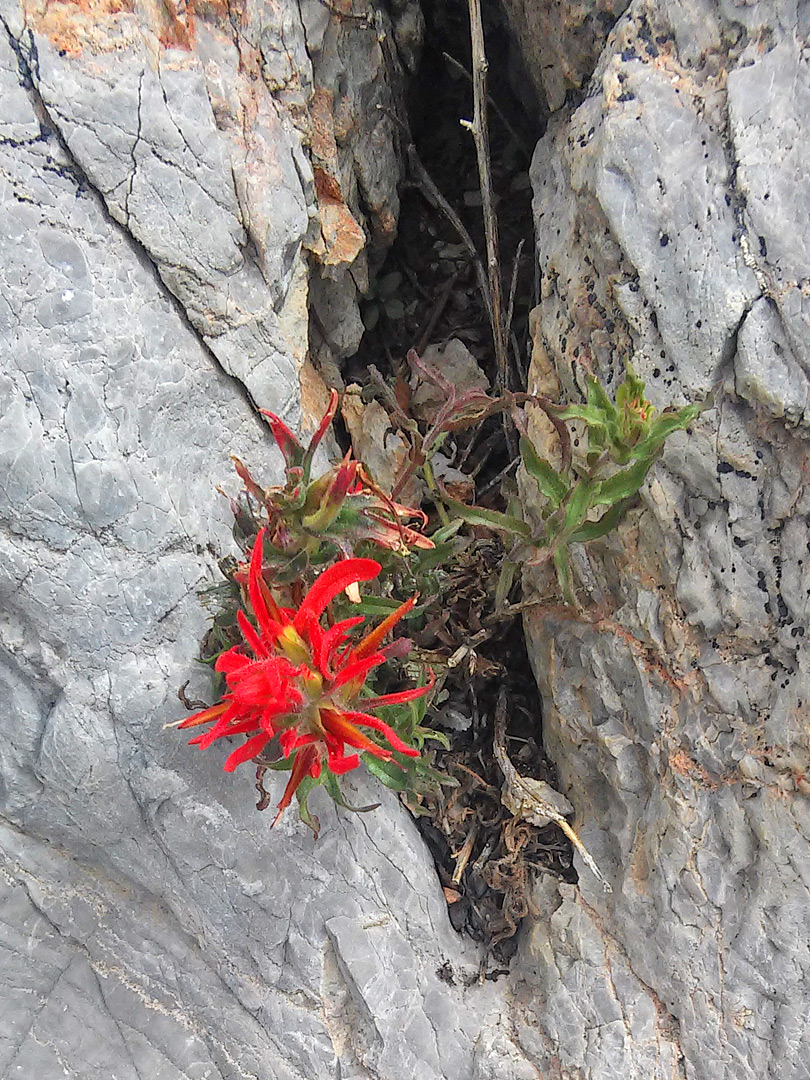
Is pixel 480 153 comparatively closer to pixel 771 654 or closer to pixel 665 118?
pixel 665 118

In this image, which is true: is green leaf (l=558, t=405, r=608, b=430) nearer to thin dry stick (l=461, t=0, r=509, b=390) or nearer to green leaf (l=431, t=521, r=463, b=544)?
green leaf (l=431, t=521, r=463, b=544)

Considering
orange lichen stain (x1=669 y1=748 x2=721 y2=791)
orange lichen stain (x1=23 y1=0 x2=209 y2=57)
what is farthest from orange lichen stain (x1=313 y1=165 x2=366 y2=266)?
orange lichen stain (x1=669 y1=748 x2=721 y2=791)

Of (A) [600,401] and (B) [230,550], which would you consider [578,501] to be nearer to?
(A) [600,401]

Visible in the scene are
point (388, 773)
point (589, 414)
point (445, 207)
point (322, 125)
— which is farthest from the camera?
point (445, 207)

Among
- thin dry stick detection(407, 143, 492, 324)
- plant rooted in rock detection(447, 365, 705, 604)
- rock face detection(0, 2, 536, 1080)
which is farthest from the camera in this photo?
thin dry stick detection(407, 143, 492, 324)

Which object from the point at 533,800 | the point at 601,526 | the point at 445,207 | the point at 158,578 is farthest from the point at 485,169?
the point at 533,800

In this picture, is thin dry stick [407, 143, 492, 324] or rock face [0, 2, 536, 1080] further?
thin dry stick [407, 143, 492, 324]
